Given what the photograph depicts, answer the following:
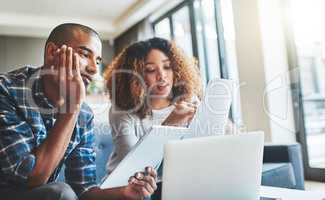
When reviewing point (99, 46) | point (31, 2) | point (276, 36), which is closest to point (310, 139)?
point (276, 36)

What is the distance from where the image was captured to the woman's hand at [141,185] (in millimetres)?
738

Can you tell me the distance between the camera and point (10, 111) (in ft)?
2.22

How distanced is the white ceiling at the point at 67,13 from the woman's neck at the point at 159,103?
8.06 ft

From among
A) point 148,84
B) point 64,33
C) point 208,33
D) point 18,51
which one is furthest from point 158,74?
point 18,51

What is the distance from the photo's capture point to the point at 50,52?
2.52 ft

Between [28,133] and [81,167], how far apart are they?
26 cm

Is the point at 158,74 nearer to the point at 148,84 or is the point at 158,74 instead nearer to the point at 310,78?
the point at 148,84

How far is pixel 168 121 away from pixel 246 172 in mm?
265

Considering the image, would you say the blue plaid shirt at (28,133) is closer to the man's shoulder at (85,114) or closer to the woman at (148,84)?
the man's shoulder at (85,114)

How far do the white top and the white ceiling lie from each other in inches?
101

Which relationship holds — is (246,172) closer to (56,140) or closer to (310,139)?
(56,140)

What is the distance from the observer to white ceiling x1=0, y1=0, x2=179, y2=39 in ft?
12.3

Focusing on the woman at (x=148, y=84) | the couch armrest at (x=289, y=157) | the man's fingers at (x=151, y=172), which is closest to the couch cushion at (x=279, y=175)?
the couch armrest at (x=289, y=157)

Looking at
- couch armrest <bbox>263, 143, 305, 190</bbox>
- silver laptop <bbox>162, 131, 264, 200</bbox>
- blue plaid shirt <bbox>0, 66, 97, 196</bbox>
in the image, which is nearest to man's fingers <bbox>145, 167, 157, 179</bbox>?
silver laptop <bbox>162, 131, 264, 200</bbox>
